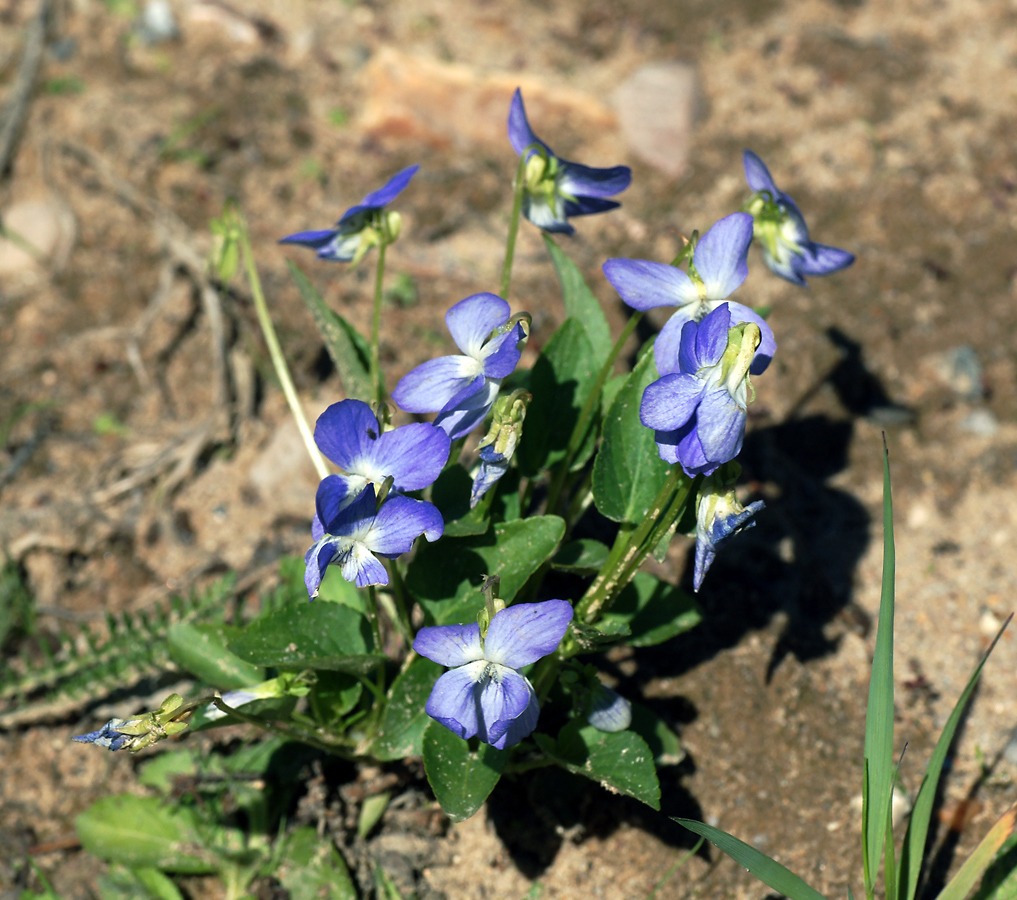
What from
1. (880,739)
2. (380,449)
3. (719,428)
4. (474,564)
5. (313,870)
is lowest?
(313,870)

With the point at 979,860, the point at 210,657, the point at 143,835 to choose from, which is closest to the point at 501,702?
the point at 210,657

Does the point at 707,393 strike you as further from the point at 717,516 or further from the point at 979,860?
the point at 979,860

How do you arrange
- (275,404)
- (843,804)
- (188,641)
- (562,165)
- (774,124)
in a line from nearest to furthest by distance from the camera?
1. (562,165)
2. (188,641)
3. (843,804)
4. (275,404)
5. (774,124)

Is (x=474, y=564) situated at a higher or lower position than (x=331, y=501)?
lower

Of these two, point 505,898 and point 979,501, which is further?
point 979,501

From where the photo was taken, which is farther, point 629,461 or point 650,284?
point 629,461

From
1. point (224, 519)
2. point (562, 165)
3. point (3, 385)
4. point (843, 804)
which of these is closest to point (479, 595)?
point (562, 165)

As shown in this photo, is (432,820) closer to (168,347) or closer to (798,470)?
(798,470)
